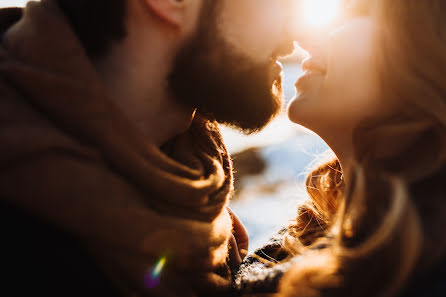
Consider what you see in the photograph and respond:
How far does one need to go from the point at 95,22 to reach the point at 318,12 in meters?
1.23

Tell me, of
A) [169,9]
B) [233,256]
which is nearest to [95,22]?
[169,9]

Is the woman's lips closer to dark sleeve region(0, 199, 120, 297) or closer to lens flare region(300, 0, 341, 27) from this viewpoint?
lens flare region(300, 0, 341, 27)

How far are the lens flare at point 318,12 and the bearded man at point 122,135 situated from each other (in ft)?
0.44

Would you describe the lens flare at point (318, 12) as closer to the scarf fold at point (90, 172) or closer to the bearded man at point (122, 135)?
the bearded man at point (122, 135)

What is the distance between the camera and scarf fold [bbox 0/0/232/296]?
1.19 meters

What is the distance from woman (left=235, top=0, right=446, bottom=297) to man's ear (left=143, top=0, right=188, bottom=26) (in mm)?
733

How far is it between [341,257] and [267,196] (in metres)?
9.89

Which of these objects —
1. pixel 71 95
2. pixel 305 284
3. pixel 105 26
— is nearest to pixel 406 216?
pixel 305 284

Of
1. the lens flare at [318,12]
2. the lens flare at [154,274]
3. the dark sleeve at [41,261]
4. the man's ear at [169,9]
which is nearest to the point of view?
the dark sleeve at [41,261]

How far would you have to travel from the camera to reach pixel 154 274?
1339mm

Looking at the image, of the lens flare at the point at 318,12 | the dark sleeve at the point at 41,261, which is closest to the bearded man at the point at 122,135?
the dark sleeve at the point at 41,261

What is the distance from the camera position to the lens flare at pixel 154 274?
130 cm

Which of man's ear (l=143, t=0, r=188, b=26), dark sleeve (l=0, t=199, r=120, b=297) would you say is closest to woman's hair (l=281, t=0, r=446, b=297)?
dark sleeve (l=0, t=199, r=120, b=297)

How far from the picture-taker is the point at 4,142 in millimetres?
1152
